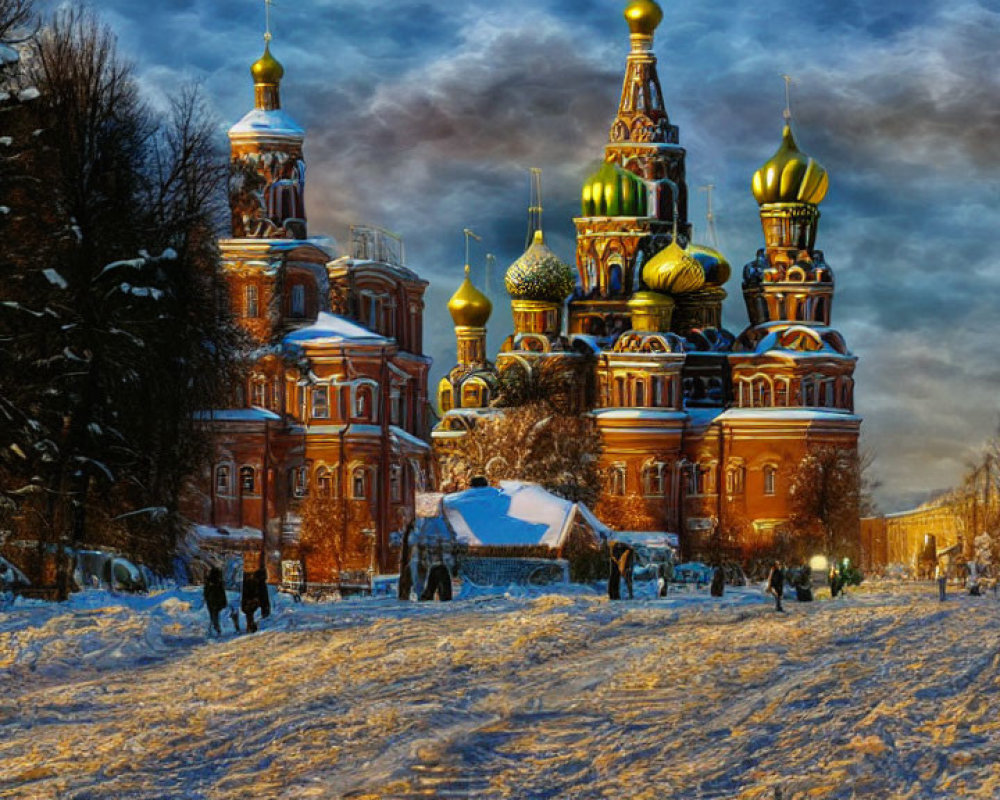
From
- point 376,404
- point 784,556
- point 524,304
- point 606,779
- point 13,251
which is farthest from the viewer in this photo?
point 524,304

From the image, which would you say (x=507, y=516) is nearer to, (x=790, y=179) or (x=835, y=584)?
(x=835, y=584)

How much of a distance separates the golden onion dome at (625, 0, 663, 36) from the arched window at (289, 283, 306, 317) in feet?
82.7

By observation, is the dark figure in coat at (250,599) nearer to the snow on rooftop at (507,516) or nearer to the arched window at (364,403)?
the snow on rooftop at (507,516)

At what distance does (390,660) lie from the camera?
1914cm

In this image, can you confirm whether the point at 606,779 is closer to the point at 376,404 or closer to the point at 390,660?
the point at 390,660

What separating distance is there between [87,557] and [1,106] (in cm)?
622

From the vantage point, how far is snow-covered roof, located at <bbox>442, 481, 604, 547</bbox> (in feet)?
146

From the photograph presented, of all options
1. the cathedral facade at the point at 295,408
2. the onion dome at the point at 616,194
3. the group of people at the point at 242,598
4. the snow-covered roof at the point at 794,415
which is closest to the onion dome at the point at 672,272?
the onion dome at the point at 616,194

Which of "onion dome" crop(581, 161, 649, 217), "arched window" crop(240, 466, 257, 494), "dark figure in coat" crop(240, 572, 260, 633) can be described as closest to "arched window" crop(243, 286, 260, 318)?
"arched window" crop(240, 466, 257, 494)

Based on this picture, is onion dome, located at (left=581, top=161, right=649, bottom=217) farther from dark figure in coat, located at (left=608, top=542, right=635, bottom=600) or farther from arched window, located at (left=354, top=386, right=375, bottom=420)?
dark figure in coat, located at (left=608, top=542, right=635, bottom=600)

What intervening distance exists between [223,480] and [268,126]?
36.6 ft

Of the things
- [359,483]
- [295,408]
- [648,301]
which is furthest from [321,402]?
[648,301]

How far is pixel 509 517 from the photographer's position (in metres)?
→ 45.3

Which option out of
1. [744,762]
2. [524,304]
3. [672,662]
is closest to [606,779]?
[744,762]
